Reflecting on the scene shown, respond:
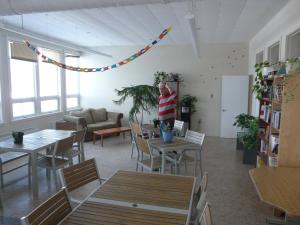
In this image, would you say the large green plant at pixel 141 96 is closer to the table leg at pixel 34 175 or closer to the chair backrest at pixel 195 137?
the chair backrest at pixel 195 137

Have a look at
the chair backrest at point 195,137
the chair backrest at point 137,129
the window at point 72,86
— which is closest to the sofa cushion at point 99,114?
the window at point 72,86

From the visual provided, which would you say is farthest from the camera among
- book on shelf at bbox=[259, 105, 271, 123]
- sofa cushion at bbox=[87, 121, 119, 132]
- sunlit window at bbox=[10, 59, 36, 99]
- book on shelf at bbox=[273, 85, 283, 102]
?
sofa cushion at bbox=[87, 121, 119, 132]

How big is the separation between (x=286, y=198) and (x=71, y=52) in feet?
25.6

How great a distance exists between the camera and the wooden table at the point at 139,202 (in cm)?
160

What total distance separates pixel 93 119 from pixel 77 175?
216 inches

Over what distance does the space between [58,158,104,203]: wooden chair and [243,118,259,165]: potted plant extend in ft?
10.7

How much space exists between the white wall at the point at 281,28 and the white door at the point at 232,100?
1129 mm

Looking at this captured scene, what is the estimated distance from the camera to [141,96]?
754 cm

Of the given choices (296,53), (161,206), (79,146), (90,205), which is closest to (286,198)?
(161,206)

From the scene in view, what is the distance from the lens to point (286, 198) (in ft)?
6.41

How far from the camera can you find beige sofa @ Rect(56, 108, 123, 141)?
6.92 m

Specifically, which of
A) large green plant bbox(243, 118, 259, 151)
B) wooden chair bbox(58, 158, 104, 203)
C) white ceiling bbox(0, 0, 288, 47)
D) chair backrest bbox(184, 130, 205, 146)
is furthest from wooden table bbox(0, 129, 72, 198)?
large green plant bbox(243, 118, 259, 151)

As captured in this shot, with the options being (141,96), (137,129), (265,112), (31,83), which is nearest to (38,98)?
(31,83)

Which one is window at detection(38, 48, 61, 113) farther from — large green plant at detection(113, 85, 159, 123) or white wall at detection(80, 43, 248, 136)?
large green plant at detection(113, 85, 159, 123)
